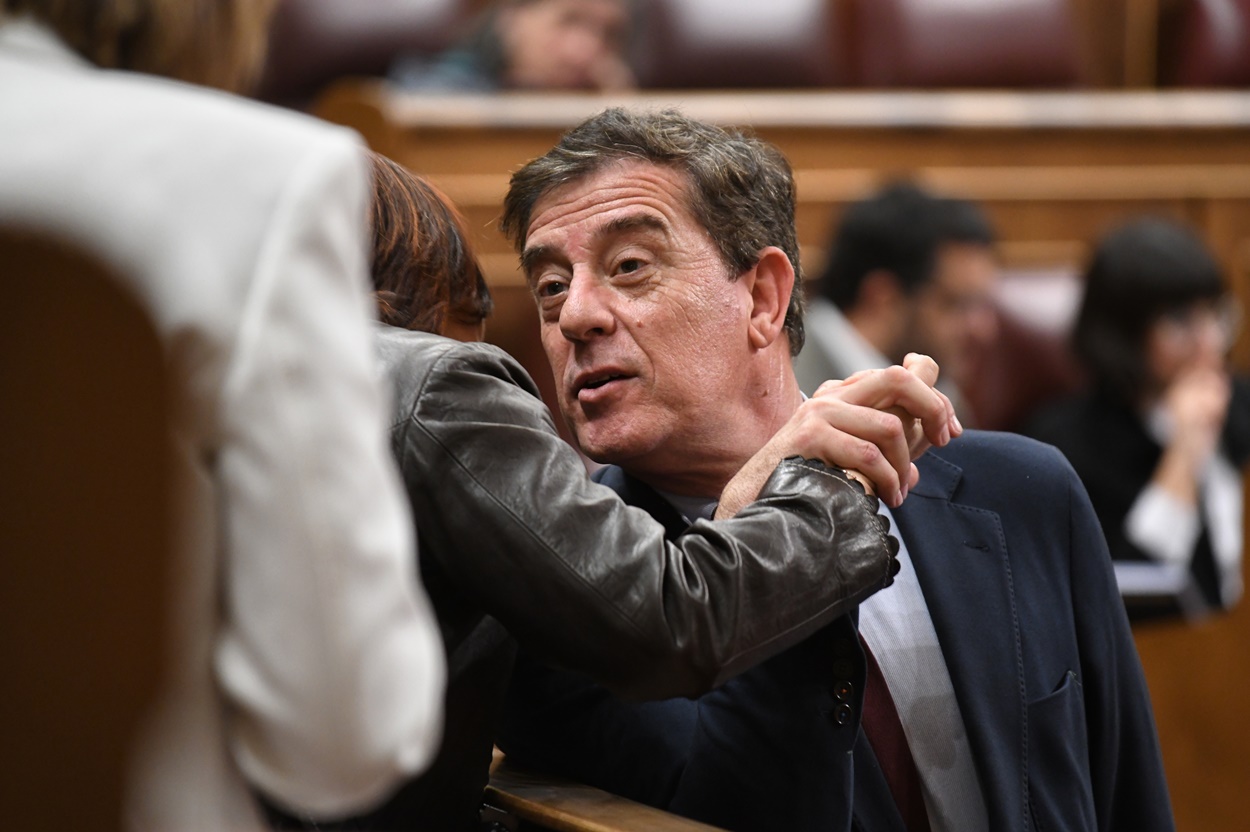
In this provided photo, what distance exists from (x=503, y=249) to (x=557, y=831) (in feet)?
6.31

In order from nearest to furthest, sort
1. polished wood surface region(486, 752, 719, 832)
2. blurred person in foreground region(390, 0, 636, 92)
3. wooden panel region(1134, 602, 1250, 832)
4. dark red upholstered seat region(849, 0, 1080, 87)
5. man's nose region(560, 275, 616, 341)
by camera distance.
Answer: polished wood surface region(486, 752, 719, 832) < man's nose region(560, 275, 616, 341) < wooden panel region(1134, 602, 1250, 832) < blurred person in foreground region(390, 0, 636, 92) < dark red upholstered seat region(849, 0, 1080, 87)

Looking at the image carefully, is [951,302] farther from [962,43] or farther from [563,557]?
[563,557]

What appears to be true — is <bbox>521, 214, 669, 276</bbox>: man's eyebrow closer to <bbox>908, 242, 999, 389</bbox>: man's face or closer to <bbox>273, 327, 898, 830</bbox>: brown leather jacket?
<bbox>273, 327, 898, 830</bbox>: brown leather jacket

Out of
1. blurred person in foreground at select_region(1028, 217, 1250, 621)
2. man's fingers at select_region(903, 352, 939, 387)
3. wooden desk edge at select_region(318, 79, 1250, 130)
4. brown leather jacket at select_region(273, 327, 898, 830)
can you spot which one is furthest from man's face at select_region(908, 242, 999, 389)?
brown leather jacket at select_region(273, 327, 898, 830)

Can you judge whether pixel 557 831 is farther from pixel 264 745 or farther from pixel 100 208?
pixel 100 208

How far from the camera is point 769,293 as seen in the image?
1470mm

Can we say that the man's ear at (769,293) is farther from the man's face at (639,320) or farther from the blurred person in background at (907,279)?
the blurred person in background at (907,279)

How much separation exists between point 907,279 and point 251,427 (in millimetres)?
2374

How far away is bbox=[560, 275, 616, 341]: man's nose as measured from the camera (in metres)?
1.36

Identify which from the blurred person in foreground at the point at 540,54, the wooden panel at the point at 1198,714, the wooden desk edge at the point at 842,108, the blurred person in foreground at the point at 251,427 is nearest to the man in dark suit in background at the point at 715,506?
the blurred person in foreground at the point at 251,427

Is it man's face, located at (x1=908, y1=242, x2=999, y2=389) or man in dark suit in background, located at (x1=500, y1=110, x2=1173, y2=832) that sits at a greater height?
man in dark suit in background, located at (x1=500, y1=110, x2=1173, y2=832)

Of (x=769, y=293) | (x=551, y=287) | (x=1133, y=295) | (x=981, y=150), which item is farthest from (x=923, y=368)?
(x=981, y=150)

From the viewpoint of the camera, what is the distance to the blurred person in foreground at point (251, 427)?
68 cm

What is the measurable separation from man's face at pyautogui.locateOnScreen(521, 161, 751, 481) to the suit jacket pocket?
384mm
